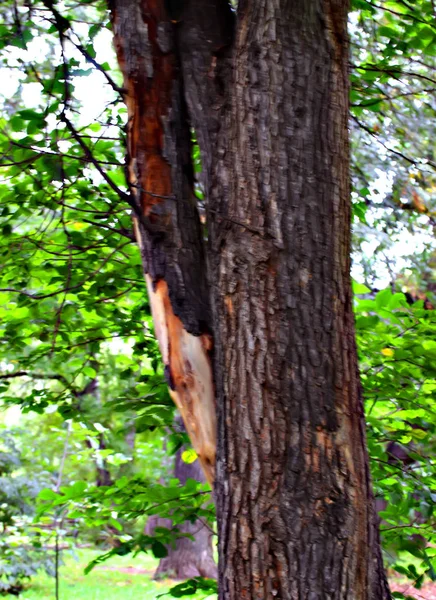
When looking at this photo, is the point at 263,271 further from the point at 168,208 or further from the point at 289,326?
the point at 168,208

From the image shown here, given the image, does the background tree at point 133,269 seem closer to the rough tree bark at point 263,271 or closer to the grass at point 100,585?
the rough tree bark at point 263,271

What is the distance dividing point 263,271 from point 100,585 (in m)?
12.5

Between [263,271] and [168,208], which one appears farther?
[168,208]

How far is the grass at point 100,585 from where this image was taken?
11.2m

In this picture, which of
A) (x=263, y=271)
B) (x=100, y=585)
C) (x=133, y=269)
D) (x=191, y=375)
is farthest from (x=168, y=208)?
(x=100, y=585)

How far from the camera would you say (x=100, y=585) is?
12938 mm

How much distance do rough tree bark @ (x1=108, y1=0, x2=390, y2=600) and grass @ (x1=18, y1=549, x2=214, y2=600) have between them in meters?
8.09

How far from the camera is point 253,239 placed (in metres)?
2.03

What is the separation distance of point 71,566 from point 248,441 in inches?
596

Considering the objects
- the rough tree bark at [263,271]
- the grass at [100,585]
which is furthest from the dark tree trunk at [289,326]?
the grass at [100,585]

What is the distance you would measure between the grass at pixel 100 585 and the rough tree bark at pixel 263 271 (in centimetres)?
809

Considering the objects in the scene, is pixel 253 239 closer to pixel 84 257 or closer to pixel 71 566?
pixel 84 257

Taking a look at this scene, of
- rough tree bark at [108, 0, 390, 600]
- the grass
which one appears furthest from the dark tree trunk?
the grass

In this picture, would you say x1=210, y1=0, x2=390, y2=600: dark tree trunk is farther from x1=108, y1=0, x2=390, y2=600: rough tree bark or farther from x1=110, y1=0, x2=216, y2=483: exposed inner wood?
x1=110, y1=0, x2=216, y2=483: exposed inner wood
